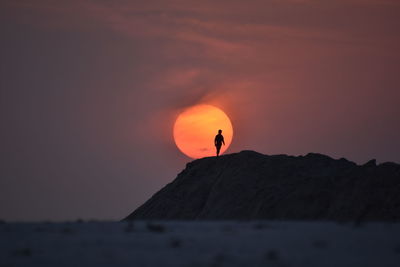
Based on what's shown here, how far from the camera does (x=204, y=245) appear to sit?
15156 millimetres

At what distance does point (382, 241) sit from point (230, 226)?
193 inches

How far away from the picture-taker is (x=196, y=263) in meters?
13.0

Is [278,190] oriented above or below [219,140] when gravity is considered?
below

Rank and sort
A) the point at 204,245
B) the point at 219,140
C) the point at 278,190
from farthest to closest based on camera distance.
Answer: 1. the point at 219,140
2. the point at 278,190
3. the point at 204,245

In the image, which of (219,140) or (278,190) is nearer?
(278,190)

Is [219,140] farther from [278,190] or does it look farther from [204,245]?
[204,245]

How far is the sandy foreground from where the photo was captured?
44.0 ft

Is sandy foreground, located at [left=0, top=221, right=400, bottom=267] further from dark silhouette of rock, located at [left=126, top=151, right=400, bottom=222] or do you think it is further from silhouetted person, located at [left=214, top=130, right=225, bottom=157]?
silhouetted person, located at [left=214, top=130, right=225, bottom=157]

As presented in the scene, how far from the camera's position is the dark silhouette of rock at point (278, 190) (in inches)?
1465

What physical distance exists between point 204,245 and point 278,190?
25769 millimetres

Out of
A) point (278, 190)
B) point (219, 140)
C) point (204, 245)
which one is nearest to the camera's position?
point (204, 245)

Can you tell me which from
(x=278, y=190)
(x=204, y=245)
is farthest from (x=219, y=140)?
(x=204, y=245)

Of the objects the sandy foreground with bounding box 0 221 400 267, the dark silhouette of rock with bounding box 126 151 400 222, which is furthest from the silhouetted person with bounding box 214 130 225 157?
the sandy foreground with bounding box 0 221 400 267

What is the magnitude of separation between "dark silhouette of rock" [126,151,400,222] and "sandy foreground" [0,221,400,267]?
58.6 ft
